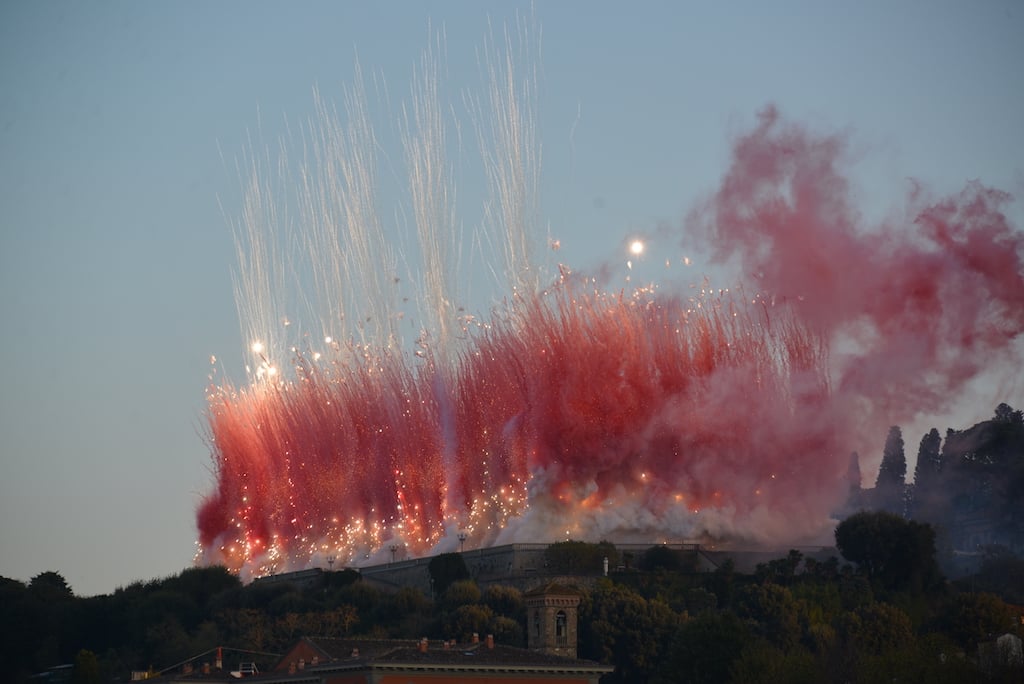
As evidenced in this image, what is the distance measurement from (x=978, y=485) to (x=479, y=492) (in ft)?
210

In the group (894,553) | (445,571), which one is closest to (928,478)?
(894,553)

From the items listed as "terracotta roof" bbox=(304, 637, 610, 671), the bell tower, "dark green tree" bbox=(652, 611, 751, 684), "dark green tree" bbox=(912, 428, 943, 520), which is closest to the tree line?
"dark green tree" bbox=(652, 611, 751, 684)

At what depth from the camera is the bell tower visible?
8438 cm

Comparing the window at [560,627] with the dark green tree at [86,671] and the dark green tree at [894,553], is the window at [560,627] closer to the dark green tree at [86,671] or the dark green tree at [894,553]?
the dark green tree at [894,553]

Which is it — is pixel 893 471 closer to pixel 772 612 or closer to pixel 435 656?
pixel 772 612

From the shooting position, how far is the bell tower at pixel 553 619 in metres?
84.4

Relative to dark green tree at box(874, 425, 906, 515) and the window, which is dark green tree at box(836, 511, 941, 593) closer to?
the window

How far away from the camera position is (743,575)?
350 ft

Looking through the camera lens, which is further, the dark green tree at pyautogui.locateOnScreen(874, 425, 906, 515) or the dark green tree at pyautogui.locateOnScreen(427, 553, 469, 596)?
the dark green tree at pyautogui.locateOnScreen(874, 425, 906, 515)

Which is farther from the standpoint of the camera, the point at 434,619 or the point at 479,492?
the point at 479,492

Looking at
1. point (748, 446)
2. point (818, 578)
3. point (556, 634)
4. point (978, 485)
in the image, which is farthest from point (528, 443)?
point (978, 485)

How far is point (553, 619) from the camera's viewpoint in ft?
278

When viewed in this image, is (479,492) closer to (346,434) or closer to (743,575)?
(346,434)

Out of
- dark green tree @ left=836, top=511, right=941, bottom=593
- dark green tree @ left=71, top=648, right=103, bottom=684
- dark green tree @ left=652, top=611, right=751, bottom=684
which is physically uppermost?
dark green tree @ left=836, top=511, right=941, bottom=593
